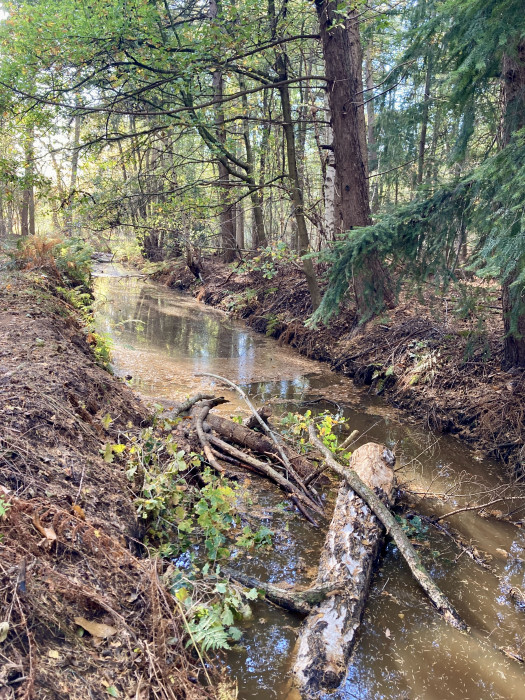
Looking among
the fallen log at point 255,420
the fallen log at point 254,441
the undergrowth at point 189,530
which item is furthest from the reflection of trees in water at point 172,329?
the undergrowth at point 189,530

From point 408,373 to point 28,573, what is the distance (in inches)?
258

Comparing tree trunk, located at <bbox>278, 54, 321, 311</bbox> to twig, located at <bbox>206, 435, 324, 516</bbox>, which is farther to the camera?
tree trunk, located at <bbox>278, 54, 321, 311</bbox>

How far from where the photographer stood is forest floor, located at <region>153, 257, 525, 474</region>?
236 inches

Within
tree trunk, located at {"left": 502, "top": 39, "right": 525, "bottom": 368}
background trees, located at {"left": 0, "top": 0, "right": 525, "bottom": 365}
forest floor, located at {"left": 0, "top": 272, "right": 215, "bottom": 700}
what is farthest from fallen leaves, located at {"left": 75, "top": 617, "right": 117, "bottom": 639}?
tree trunk, located at {"left": 502, "top": 39, "right": 525, "bottom": 368}

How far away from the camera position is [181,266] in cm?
2066

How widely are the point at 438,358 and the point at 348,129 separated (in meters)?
4.82

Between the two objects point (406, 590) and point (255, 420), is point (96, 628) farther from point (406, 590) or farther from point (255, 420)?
point (255, 420)

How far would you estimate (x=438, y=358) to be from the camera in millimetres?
7328

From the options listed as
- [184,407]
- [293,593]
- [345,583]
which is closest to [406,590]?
[345,583]

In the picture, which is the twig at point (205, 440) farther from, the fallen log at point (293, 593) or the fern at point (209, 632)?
the fern at point (209, 632)

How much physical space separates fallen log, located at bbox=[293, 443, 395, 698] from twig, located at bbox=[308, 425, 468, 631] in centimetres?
9

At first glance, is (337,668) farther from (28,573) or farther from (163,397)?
(163,397)

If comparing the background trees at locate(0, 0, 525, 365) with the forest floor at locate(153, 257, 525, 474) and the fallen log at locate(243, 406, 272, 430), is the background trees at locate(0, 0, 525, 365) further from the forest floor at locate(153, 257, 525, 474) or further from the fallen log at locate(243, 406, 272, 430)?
the fallen log at locate(243, 406, 272, 430)

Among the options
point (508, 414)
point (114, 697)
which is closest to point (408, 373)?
point (508, 414)
